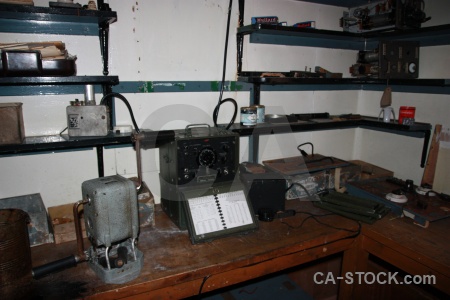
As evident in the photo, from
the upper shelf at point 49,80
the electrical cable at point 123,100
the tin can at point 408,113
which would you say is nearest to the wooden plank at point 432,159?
the tin can at point 408,113

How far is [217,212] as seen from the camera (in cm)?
155

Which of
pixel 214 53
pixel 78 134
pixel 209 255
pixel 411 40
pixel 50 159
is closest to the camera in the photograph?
pixel 209 255

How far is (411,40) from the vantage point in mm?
2086

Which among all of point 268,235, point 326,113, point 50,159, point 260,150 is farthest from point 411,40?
point 50,159

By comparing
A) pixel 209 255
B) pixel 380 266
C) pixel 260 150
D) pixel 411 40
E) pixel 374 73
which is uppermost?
pixel 411 40

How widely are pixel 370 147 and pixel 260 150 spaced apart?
0.94m

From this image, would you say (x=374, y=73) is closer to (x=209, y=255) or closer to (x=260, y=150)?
(x=260, y=150)

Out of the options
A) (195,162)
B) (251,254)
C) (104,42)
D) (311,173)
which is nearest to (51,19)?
(104,42)

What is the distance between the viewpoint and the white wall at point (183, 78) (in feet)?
5.33

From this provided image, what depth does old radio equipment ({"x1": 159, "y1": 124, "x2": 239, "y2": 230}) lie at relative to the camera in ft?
5.04

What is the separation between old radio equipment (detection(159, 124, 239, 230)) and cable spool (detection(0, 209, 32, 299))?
2.11 feet

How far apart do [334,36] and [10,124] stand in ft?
6.29

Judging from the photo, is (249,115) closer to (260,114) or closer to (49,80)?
(260,114)

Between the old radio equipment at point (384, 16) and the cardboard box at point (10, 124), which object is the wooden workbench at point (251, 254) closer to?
the cardboard box at point (10, 124)
